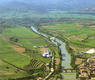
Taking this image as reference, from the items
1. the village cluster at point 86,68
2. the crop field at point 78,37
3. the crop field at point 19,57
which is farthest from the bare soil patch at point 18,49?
the village cluster at point 86,68

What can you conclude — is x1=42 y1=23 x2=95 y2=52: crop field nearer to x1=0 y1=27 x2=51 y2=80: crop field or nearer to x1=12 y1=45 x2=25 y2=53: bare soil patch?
x1=0 y1=27 x2=51 y2=80: crop field

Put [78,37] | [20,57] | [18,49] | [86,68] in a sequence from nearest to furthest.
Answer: [86,68] → [20,57] → [18,49] → [78,37]

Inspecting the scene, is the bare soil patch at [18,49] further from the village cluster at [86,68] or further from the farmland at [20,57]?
the village cluster at [86,68]

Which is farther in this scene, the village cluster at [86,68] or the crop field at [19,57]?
the crop field at [19,57]

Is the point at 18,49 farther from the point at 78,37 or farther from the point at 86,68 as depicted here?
the point at 78,37

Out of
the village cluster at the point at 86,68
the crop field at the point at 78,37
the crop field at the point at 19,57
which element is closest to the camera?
the village cluster at the point at 86,68

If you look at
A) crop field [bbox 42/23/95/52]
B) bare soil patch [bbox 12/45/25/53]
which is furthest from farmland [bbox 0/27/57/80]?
crop field [bbox 42/23/95/52]

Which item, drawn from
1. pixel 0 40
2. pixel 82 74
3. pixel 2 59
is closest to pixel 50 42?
pixel 0 40

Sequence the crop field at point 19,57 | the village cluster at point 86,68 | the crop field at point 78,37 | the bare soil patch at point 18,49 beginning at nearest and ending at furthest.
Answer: the village cluster at point 86,68, the crop field at point 19,57, the bare soil patch at point 18,49, the crop field at point 78,37

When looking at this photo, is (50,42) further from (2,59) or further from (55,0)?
(55,0)

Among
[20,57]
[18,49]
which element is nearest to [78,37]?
[18,49]

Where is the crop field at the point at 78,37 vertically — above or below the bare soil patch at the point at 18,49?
above
